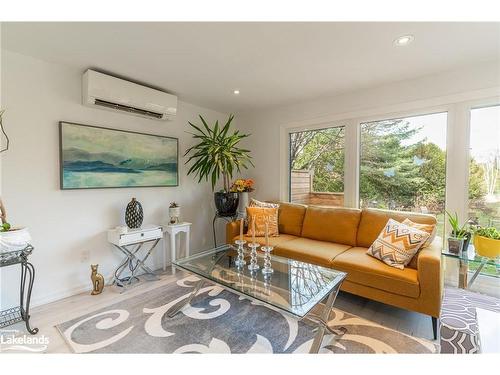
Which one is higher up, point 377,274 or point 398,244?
point 398,244

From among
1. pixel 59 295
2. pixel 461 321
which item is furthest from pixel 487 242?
pixel 59 295

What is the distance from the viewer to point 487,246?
1831mm

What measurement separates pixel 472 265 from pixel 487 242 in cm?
22

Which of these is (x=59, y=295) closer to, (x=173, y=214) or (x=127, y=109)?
(x=173, y=214)

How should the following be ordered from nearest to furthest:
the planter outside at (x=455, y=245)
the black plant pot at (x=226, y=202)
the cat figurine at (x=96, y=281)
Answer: the planter outside at (x=455, y=245)
the cat figurine at (x=96, y=281)
the black plant pot at (x=226, y=202)

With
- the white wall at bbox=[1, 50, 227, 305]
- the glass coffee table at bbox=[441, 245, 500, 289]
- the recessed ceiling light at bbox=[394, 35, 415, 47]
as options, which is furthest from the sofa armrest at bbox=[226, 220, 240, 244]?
the recessed ceiling light at bbox=[394, 35, 415, 47]

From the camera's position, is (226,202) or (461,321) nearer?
(461,321)

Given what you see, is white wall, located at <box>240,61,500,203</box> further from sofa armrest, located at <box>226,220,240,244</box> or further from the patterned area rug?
the patterned area rug

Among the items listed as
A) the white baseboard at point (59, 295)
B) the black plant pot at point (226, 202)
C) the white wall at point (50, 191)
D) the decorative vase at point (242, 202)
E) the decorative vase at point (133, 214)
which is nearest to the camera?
the white wall at point (50, 191)

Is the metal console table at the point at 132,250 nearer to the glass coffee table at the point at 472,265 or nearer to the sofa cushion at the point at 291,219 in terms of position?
the sofa cushion at the point at 291,219

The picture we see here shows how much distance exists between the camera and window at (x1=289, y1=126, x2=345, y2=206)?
10.6 ft

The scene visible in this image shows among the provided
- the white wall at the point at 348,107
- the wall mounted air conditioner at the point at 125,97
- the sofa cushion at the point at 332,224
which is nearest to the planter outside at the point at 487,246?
the sofa cushion at the point at 332,224

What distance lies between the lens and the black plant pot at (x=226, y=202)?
3.38 meters

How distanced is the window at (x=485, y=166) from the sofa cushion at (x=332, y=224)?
1.09 metres
